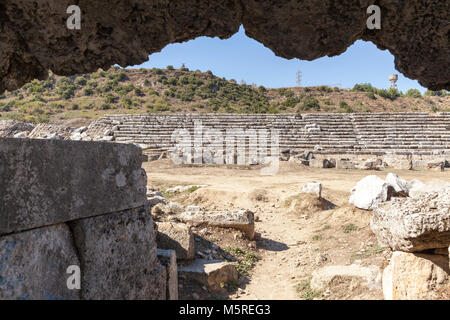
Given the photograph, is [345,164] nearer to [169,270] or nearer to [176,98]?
[169,270]

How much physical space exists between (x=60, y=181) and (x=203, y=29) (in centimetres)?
164

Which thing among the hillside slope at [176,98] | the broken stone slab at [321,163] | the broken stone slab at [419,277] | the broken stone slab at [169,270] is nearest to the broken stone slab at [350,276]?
the broken stone slab at [419,277]

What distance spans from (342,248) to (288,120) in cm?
2125

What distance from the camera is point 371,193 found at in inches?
264

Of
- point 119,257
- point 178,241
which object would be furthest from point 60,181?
point 178,241

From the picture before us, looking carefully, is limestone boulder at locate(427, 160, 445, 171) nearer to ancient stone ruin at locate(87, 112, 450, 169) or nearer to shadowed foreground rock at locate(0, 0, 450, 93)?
ancient stone ruin at locate(87, 112, 450, 169)

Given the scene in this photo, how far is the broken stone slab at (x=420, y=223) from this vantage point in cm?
306

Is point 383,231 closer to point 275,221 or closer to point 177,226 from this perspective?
point 177,226

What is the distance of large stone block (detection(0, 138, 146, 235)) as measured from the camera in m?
1.81

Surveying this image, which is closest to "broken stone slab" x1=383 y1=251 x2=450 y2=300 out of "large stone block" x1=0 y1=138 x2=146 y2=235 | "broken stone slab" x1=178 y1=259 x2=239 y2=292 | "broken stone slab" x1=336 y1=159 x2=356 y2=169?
"broken stone slab" x1=178 y1=259 x2=239 y2=292

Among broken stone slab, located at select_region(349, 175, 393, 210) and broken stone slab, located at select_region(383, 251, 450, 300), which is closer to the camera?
broken stone slab, located at select_region(383, 251, 450, 300)

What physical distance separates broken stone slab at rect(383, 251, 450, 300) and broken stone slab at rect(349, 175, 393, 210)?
3.29 meters

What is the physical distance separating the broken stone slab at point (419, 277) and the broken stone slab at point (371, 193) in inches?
130

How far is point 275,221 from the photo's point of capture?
26.6ft
